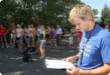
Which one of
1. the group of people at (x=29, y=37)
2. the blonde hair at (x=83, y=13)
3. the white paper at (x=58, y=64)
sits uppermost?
the blonde hair at (x=83, y=13)

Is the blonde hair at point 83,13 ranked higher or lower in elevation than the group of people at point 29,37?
higher

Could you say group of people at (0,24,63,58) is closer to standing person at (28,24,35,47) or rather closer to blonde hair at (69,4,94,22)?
standing person at (28,24,35,47)

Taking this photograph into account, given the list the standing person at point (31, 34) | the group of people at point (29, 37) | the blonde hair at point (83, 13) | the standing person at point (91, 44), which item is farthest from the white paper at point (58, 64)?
the standing person at point (31, 34)

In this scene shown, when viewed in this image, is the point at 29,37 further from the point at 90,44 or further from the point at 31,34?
the point at 90,44

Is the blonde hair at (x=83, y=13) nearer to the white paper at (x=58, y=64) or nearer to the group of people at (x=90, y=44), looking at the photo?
the group of people at (x=90, y=44)

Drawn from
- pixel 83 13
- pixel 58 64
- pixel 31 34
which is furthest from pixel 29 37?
pixel 83 13

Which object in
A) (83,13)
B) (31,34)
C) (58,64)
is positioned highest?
(83,13)

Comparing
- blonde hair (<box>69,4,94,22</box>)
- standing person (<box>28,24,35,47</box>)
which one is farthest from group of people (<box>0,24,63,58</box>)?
blonde hair (<box>69,4,94,22</box>)

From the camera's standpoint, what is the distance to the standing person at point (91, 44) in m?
2.95

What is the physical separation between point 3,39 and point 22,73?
429 inches

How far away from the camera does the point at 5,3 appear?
27969 mm

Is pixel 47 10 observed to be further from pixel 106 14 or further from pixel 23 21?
pixel 106 14

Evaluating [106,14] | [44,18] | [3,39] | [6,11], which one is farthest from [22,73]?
[106,14]

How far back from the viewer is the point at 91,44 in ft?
10.1
